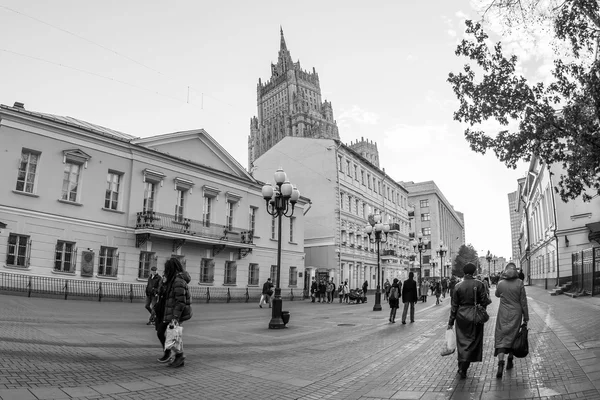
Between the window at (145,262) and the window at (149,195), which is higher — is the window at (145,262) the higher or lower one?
the lower one

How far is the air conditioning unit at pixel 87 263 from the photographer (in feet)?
72.0

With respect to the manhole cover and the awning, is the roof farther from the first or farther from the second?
the awning

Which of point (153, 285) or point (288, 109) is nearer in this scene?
point (153, 285)

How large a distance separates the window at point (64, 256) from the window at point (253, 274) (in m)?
13.3

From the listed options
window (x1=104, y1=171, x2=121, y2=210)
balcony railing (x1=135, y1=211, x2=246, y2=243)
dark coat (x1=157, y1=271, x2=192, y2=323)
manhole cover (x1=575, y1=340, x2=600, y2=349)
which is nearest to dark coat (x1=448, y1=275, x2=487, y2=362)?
manhole cover (x1=575, y1=340, x2=600, y2=349)

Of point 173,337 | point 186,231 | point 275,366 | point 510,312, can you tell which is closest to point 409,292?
point 510,312

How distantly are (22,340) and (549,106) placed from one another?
12.3 m

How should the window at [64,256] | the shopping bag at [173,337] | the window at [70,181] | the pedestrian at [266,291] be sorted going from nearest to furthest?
the shopping bag at [173,337], the window at [64,256], the window at [70,181], the pedestrian at [266,291]

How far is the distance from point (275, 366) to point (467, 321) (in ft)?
11.1

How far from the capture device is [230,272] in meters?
30.9

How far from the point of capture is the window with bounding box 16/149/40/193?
2050 cm

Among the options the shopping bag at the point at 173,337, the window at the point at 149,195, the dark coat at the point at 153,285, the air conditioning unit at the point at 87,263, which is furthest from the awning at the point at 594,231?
the air conditioning unit at the point at 87,263

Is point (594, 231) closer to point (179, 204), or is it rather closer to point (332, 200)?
point (332, 200)

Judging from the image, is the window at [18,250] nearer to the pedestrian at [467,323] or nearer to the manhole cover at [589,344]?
the pedestrian at [467,323]
